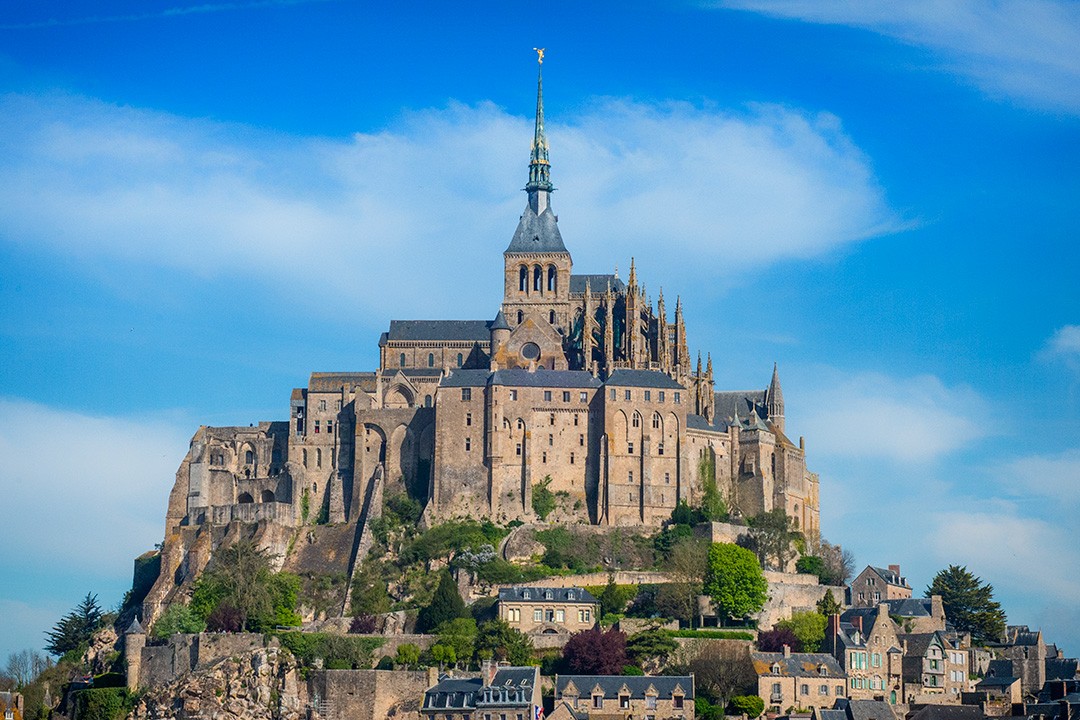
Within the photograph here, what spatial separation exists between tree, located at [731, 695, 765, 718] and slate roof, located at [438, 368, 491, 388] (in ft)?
85.9

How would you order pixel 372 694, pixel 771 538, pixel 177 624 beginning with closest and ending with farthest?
pixel 372 694 < pixel 177 624 < pixel 771 538

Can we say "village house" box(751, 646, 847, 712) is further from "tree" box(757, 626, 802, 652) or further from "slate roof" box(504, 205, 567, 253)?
"slate roof" box(504, 205, 567, 253)

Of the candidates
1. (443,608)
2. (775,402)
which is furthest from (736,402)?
(443,608)

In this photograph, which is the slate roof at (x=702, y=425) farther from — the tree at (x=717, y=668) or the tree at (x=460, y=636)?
the tree at (x=460, y=636)

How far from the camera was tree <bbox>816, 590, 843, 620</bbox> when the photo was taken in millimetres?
89562

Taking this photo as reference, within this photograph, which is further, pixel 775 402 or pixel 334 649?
pixel 775 402

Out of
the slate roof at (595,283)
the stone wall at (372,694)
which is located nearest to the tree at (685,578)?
the stone wall at (372,694)

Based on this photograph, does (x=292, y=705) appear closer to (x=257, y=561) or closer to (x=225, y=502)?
(x=257, y=561)

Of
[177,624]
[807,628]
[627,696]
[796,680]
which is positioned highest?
[807,628]

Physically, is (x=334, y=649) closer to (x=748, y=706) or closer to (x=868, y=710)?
(x=748, y=706)

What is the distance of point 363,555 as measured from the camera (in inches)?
3836

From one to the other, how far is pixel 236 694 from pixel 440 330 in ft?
106

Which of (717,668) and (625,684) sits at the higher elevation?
(717,668)

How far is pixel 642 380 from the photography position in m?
100
